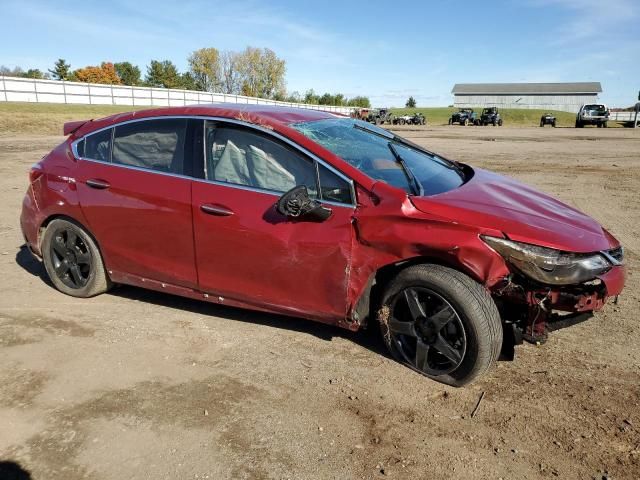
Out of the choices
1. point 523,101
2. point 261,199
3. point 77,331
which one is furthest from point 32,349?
point 523,101

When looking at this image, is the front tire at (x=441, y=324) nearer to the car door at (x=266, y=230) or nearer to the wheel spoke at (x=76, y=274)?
the car door at (x=266, y=230)

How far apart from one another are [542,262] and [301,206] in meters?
1.48

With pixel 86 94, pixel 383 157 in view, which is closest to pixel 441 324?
pixel 383 157

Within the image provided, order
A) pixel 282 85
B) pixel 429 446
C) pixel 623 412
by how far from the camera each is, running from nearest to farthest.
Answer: pixel 429 446 → pixel 623 412 → pixel 282 85

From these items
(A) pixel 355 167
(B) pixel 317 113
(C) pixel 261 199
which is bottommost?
(C) pixel 261 199

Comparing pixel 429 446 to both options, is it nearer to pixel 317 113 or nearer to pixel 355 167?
pixel 355 167

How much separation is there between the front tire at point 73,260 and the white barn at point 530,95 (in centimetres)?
12055

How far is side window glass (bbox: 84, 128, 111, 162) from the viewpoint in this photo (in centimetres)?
438

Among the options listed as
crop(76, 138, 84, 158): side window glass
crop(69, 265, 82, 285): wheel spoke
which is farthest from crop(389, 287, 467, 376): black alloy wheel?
crop(76, 138, 84, 158): side window glass

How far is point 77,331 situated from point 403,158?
2878 millimetres

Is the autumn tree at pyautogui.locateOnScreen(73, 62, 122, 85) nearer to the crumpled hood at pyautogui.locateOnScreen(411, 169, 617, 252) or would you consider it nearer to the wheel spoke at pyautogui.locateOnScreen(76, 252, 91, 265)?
the wheel spoke at pyautogui.locateOnScreen(76, 252, 91, 265)

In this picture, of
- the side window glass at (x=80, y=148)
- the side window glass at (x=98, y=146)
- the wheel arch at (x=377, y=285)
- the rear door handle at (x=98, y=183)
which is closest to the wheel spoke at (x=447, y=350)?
the wheel arch at (x=377, y=285)

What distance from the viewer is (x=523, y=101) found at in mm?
116688

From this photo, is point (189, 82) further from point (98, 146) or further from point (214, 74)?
point (98, 146)
